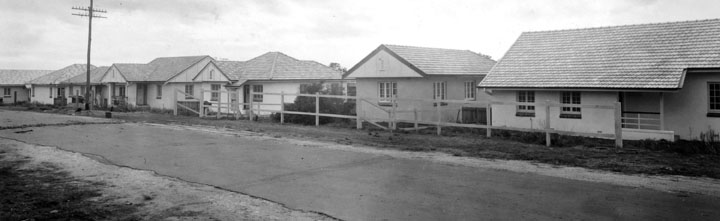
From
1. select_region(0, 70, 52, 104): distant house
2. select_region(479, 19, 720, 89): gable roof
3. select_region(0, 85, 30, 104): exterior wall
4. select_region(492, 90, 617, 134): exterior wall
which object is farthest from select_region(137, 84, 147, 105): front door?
select_region(492, 90, 617, 134): exterior wall

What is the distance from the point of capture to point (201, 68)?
4000cm

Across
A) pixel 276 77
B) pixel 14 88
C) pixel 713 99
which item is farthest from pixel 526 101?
pixel 14 88

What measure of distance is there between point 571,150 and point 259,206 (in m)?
9.38

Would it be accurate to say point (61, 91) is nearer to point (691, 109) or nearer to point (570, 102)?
point (570, 102)

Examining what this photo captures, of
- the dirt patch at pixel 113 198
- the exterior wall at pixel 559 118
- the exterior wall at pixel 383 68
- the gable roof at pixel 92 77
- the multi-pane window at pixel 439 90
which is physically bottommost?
the dirt patch at pixel 113 198

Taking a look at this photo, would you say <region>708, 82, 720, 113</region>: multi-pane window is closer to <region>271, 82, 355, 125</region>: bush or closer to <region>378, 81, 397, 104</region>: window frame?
<region>378, 81, 397, 104</region>: window frame

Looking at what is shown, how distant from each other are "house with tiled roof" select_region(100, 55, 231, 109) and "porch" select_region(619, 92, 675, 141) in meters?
24.3

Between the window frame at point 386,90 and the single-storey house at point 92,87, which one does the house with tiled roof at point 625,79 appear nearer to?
the window frame at point 386,90

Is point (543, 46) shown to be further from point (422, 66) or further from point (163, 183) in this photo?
point (163, 183)

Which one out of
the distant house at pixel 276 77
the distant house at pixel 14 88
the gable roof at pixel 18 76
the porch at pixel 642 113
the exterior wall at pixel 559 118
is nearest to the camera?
the porch at pixel 642 113

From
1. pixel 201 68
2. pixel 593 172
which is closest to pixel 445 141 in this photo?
pixel 593 172

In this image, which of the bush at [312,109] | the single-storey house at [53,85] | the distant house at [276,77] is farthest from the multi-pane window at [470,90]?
the single-storey house at [53,85]

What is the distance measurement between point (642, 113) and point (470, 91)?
1021 centimetres

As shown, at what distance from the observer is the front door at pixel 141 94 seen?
1794 inches
